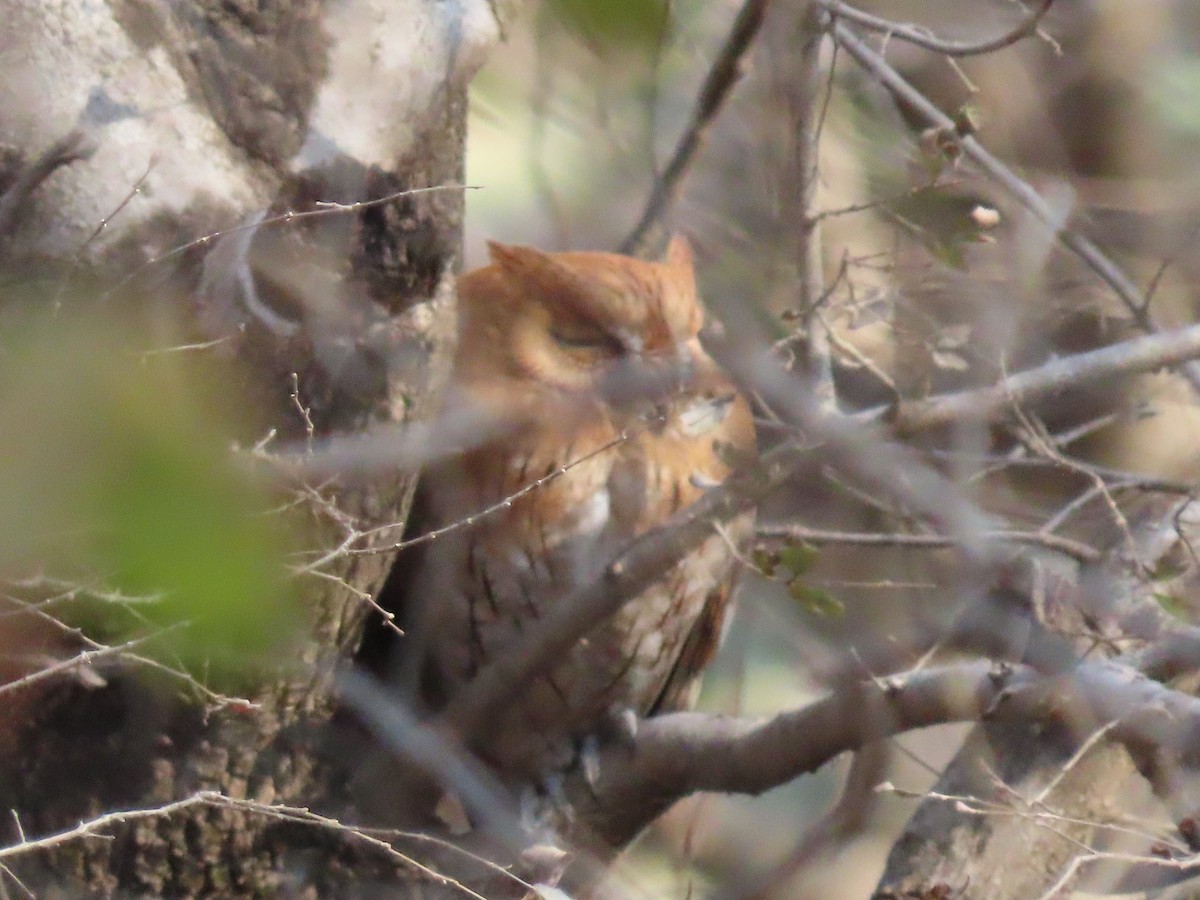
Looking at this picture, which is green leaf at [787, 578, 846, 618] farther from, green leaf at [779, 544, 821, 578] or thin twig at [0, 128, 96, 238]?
thin twig at [0, 128, 96, 238]

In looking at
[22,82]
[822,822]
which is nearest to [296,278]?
[22,82]

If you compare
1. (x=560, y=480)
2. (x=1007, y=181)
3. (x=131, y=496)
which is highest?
(x=131, y=496)

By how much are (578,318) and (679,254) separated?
0.21 m

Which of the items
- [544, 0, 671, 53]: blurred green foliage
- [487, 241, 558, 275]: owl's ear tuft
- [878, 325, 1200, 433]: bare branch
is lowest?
[487, 241, 558, 275]: owl's ear tuft

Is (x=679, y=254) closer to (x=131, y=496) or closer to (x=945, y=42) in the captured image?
(x=945, y=42)

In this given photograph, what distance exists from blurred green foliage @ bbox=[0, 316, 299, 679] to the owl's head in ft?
4.35

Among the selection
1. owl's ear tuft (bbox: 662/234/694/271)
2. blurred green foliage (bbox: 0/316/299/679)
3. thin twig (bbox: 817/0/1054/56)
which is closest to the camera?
blurred green foliage (bbox: 0/316/299/679)

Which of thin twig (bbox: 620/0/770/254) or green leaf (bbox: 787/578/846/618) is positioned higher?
thin twig (bbox: 620/0/770/254)

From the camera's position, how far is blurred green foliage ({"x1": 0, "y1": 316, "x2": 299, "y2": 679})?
2.21 feet

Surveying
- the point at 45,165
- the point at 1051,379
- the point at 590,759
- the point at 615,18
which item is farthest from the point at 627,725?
the point at 615,18

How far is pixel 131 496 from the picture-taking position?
2.22 feet

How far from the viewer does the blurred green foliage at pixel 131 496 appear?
A: 26.6 inches

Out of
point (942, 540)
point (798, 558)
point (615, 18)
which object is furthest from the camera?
point (942, 540)

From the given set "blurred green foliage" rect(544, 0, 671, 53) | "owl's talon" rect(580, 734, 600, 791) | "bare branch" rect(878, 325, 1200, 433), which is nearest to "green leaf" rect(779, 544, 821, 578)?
"bare branch" rect(878, 325, 1200, 433)
